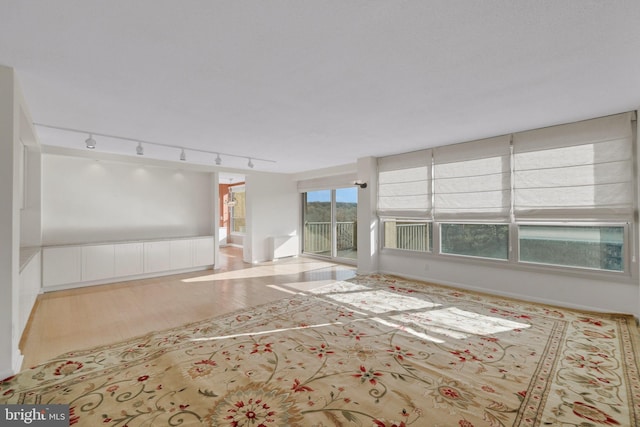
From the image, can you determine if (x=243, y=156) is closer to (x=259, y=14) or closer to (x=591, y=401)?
(x=259, y=14)

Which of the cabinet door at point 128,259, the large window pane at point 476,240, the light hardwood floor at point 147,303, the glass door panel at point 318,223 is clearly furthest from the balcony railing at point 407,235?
the cabinet door at point 128,259

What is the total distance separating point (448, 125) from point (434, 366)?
121 inches

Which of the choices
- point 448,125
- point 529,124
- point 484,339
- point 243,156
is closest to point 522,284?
point 484,339

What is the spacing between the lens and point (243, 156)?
5.92 m

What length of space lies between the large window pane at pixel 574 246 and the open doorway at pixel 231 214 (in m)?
9.13

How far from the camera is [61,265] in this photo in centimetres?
493

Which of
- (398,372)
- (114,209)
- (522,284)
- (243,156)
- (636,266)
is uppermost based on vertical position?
(243,156)

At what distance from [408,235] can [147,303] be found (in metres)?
4.88

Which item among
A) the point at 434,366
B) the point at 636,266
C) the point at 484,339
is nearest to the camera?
the point at 434,366

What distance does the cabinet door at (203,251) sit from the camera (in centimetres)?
662

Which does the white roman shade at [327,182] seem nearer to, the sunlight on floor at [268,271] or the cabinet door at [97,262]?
the sunlight on floor at [268,271]

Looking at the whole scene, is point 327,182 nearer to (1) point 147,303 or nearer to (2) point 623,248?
(1) point 147,303

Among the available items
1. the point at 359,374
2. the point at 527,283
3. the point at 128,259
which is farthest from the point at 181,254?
the point at 527,283

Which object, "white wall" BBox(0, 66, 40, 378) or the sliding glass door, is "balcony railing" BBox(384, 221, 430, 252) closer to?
the sliding glass door
